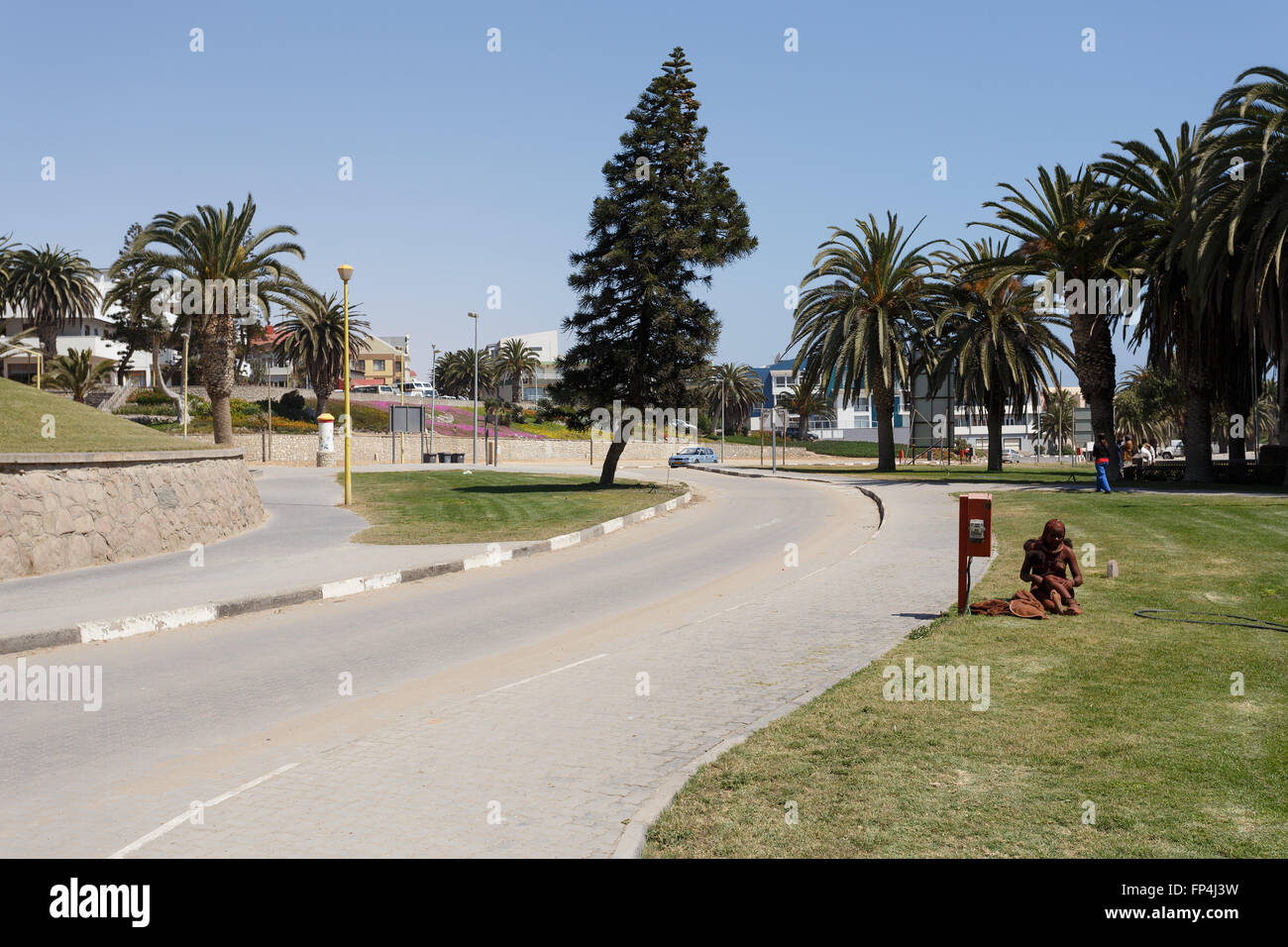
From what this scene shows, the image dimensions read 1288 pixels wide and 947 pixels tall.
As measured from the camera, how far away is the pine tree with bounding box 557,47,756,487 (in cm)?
3216

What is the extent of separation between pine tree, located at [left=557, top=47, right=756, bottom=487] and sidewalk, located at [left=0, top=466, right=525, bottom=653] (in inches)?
485

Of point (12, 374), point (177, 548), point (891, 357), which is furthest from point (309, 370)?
point (177, 548)

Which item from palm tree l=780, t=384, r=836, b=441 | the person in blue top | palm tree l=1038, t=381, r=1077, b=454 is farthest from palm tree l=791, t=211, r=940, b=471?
palm tree l=1038, t=381, r=1077, b=454

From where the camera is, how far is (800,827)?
16.5ft

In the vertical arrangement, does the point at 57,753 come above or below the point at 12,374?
below

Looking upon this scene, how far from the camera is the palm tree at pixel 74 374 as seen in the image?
66.6m

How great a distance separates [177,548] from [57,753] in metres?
12.6

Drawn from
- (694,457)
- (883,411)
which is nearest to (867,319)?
(883,411)

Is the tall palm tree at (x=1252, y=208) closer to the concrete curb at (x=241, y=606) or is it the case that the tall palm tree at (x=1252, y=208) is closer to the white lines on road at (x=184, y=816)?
the concrete curb at (x=241, y=606)

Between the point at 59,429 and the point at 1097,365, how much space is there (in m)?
33.7

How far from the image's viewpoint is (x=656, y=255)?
1254 inches

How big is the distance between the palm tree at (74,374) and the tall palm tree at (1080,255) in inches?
2241
